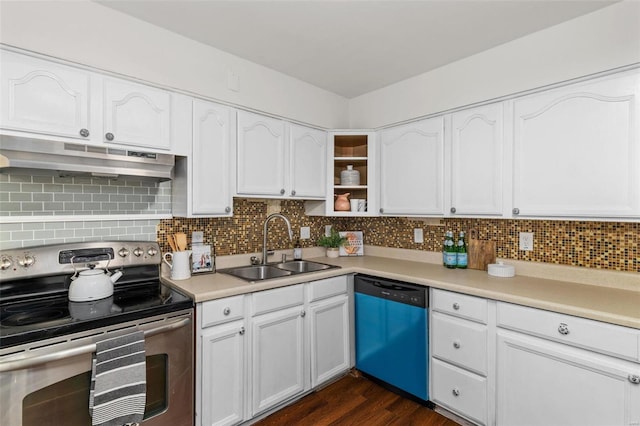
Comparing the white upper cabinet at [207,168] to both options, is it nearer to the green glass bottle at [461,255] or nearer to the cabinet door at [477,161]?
the cabinet door at [477,161]

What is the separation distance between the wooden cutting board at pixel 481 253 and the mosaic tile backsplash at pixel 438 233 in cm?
5

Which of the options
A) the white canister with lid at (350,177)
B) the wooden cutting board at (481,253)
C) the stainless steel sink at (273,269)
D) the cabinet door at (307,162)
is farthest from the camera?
the white canister with lid at (350,177)

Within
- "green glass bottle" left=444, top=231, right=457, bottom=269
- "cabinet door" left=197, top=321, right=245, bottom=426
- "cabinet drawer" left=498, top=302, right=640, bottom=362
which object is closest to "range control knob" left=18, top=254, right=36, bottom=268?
"cabinet door" left=197, top=321, right=245, bottom=426

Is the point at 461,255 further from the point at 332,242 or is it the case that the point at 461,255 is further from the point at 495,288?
the point at 332,242

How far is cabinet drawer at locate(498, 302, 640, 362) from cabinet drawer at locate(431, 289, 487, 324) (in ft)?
0.33

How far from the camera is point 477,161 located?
2207 millimetres

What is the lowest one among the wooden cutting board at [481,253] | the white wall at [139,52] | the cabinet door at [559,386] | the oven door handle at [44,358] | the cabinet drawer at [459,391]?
the cabinet drawer at [459,391]

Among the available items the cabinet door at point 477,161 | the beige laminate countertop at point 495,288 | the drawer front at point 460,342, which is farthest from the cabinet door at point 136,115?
the drawer front at point 460,342

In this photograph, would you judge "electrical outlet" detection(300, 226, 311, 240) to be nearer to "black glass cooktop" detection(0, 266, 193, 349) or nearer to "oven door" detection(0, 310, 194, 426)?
"black glass cooktop" detection(0, 266, 193, 349)

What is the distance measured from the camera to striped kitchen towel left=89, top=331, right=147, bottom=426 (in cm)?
136

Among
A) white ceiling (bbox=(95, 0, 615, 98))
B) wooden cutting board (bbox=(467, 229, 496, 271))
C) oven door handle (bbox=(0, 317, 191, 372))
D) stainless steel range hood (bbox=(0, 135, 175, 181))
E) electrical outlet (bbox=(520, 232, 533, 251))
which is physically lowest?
oven door handle (bbox=(0, 317, 191, 372))

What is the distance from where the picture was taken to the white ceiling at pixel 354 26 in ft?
5.77

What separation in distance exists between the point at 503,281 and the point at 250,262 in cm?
181

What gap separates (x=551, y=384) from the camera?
1.63 metres
